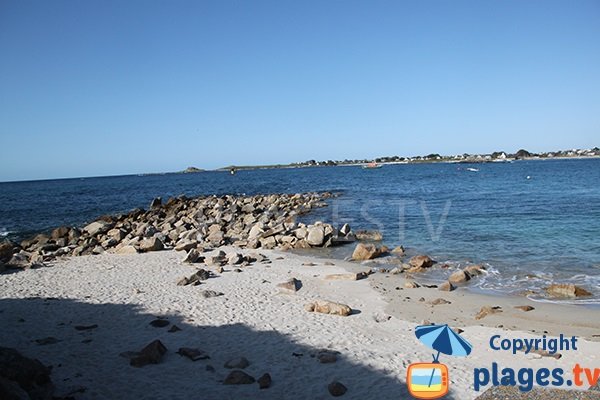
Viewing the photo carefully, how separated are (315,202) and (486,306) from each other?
101 ft

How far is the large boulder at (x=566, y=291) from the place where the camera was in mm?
11062

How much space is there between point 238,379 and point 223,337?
2.12m

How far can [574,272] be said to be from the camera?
43.8 feet

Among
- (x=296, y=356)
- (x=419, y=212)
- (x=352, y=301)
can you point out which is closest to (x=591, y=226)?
(x=419, y=212)

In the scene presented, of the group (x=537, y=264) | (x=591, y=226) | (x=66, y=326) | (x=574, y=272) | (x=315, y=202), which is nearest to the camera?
(x=66, y=326)

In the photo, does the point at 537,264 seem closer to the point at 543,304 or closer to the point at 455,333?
the point at 543,304

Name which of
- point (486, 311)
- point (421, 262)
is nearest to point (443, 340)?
point (486, 311)

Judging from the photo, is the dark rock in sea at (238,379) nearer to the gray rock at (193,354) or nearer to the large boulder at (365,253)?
the gray rock at (193,354)

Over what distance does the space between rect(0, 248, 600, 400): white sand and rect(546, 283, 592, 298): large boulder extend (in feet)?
6.79

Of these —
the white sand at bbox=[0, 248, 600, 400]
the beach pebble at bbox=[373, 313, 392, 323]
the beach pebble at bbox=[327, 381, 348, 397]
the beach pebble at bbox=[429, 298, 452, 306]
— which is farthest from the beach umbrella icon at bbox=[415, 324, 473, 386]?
the beach pebble at bbox=[327, 381, 348, 397]

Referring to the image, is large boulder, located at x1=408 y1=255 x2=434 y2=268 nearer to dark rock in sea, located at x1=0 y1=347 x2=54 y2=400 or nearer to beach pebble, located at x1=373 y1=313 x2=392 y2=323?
beach pebble, located at x1=373 y1=313 x2=392 y2=323

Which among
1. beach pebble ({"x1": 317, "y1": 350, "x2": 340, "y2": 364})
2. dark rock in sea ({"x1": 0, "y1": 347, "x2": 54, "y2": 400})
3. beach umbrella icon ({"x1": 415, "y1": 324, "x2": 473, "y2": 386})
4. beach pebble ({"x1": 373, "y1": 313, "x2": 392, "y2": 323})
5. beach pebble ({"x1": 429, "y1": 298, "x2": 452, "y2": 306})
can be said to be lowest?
beach pebble ({"x1": 429, "y1": 298, "x2": 452, "y2": 306})

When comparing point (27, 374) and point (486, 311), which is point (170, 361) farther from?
point (486, 311)

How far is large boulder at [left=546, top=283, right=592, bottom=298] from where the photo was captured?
11062mm
